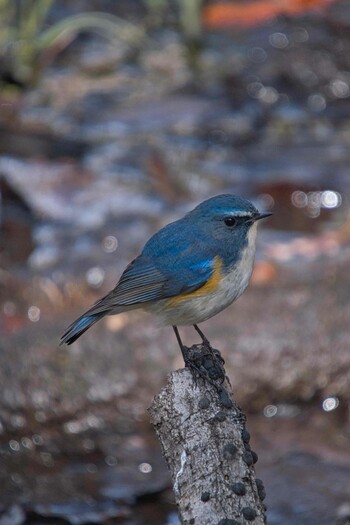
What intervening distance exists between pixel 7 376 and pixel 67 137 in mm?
3769

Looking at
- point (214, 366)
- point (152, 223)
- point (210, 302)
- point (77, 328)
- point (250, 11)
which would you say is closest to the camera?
point (214, 366)

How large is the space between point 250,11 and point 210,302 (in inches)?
325

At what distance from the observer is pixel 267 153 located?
9.95 m

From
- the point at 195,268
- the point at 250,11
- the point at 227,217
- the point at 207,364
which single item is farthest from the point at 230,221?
the point at 250,11

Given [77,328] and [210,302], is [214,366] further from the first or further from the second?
[77,328]

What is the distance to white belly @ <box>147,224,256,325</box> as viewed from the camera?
4.83 meters

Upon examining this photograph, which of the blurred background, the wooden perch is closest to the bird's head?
the wooden perch

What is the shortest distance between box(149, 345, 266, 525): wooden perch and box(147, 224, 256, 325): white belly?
2.01 ft

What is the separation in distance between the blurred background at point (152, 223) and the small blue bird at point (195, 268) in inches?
70.3

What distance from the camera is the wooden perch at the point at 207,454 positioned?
3744 millimetres

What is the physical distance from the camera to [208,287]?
483cm

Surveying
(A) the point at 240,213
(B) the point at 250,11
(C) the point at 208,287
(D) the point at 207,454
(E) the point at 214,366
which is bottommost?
(D) the point at 207,454

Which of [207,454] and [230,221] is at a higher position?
[230,221]

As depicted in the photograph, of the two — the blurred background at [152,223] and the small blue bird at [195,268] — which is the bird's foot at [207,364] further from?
the blurred background at [152,223]
